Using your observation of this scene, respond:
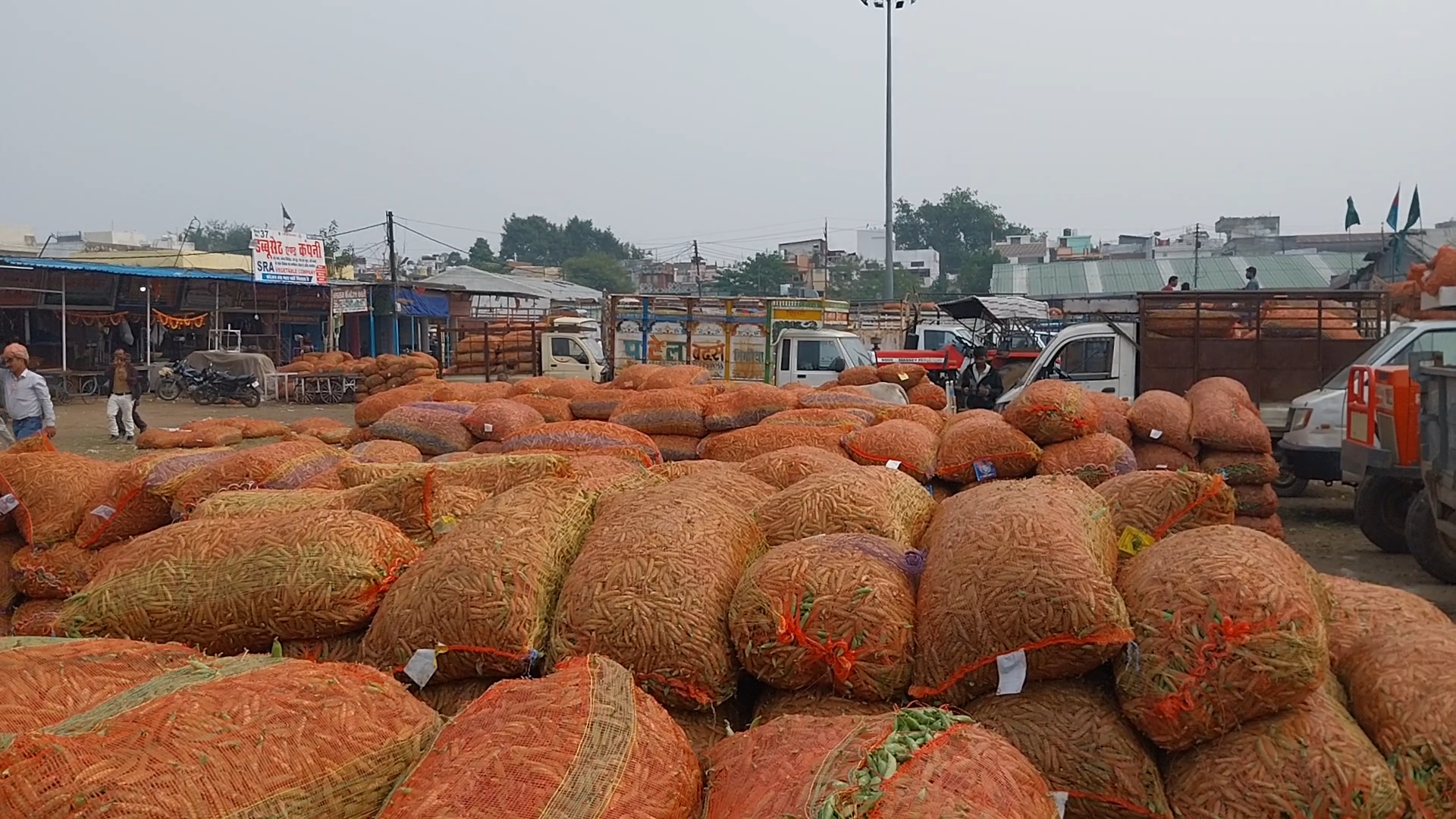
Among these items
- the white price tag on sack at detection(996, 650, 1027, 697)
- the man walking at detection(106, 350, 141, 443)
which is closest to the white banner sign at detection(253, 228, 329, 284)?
the man walking at detection(106, 350, 141, 443)

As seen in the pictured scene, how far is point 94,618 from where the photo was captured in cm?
333

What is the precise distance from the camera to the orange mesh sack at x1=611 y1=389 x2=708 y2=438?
27.9 ft

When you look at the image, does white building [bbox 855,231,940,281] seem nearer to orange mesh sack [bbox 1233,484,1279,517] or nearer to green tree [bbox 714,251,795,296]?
green tree [bbox 714,251,795,296]

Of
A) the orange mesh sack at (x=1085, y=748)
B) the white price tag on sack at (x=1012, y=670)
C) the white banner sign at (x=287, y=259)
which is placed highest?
the white banner sign at (x=287, y=259)

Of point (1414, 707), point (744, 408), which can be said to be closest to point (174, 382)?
point (744, 408)

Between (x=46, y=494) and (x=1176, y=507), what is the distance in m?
5.39

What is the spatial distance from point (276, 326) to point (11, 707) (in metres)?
28.8

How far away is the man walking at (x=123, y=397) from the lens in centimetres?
1581

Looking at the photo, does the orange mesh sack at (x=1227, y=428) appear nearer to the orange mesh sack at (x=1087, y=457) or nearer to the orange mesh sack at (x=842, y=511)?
the orange mesh sack at (x=1087, y=457)

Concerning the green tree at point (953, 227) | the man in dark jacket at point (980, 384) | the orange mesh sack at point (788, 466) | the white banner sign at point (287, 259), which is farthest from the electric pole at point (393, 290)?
the green tree at point (953, 227)

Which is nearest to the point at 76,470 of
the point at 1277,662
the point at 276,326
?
the point at 1277,662

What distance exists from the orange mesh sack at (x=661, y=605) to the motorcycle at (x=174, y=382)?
23.7m

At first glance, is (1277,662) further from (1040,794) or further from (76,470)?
(76,470)

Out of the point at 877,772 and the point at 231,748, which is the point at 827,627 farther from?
the point at 231,748
